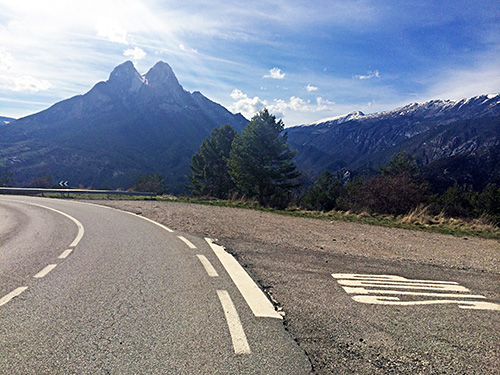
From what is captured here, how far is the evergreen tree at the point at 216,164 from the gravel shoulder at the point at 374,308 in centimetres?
3040

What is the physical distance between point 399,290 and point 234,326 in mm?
2507

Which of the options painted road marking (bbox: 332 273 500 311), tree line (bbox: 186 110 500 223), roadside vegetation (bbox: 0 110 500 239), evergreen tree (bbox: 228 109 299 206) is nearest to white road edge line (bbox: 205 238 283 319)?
painted road marking (bbox: 332 273 500 311)

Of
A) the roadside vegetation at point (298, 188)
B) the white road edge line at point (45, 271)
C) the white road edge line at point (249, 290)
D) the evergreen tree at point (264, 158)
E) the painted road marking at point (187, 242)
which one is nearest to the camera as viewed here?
the white road edge line at point (249, 290)

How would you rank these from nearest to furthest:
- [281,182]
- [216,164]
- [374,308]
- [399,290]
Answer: [374,308] < [399,290] < [281,182] < [216,164]

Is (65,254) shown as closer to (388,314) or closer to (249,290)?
(249,290)

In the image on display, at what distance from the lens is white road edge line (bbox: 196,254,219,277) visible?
495cm

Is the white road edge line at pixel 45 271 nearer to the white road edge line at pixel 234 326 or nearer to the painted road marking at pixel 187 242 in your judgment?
the painted road marking at pixel 187 242

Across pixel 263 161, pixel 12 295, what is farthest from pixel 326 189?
pixel 12 295

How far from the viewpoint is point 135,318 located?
331 centimetres

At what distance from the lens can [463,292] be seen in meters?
4.38

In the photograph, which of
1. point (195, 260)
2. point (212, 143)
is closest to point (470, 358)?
point (195, 260)

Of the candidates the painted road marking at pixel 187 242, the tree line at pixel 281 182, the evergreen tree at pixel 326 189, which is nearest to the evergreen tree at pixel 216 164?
the tree line at pixel 281 182

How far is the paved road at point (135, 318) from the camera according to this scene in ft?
8.16

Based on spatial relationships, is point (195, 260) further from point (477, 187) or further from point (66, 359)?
point (477, 187)
